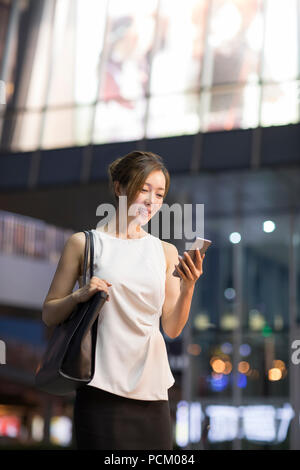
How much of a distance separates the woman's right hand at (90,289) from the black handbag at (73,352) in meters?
0.01

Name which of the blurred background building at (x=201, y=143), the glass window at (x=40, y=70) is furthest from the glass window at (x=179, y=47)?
the glass window at (x=40, y=70)

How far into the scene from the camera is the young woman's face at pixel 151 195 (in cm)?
256

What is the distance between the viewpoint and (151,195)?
8.42 ft

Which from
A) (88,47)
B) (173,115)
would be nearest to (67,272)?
(173,115)

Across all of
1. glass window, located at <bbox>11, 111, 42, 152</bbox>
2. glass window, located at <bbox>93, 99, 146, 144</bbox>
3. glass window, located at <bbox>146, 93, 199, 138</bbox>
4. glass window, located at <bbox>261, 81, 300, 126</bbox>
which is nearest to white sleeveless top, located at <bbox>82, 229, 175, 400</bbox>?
glass window, located at <bbox>261, 81, 300, 126</bbox>

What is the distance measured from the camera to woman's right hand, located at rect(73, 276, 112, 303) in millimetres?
2359

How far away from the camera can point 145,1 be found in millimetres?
14117

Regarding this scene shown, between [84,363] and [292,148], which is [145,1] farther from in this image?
[84,363]

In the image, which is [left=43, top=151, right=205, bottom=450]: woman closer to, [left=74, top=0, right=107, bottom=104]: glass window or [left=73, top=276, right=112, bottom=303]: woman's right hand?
[left=73, top=276, right=112, bottom=303]: woman's right hand

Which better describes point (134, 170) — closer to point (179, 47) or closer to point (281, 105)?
point (281, 105)

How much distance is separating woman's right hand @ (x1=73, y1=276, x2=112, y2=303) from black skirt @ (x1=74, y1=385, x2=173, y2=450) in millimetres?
280

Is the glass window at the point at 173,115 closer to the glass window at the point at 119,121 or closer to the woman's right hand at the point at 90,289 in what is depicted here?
the glass window at the point at 119,121

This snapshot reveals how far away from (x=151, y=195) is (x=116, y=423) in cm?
74

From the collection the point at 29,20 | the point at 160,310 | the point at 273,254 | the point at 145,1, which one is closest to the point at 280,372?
the point at 273,254
